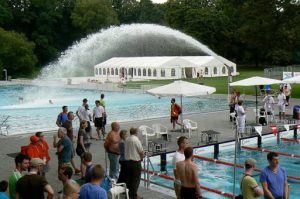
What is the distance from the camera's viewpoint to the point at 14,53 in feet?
234

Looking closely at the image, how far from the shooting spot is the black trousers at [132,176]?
33.8ft

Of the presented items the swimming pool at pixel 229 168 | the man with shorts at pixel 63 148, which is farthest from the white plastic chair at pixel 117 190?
the swimming pool at pixel 229 168

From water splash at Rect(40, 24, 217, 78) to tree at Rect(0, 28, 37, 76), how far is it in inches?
143

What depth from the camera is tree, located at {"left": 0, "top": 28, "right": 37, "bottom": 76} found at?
70.5 m

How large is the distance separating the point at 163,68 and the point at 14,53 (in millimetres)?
27137

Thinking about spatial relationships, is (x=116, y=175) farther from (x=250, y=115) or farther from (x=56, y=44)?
(x=56, y=44)

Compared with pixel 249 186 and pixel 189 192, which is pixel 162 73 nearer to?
pixel 189 192

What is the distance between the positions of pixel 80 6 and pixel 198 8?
23795 millimetres

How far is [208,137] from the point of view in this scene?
58.5 feet

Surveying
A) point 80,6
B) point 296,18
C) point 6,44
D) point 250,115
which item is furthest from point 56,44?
point 250,115

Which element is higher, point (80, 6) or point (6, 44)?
point (80, 6)

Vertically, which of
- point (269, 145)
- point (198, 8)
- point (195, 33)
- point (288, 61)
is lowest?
point (269, 145)

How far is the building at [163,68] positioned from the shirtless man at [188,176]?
4761cm

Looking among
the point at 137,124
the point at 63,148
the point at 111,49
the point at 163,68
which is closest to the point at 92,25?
the point at 111,49
